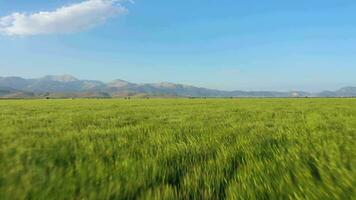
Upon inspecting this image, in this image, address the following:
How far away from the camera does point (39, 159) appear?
200 inches

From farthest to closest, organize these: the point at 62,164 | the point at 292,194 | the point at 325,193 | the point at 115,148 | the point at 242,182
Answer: the point at 115,148, the point at 62,164, the point at 242,182, the point at 292,194, the point at 325,193

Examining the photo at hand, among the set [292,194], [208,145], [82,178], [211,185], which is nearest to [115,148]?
[208,145]

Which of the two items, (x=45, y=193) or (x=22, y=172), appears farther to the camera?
(x=22, y=172)

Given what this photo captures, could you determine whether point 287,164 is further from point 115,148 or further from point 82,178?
point 115,148

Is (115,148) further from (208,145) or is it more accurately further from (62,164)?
(208,145)

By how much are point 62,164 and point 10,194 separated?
163cm

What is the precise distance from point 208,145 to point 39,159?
9.67 feet

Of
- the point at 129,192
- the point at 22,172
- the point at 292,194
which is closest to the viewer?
the point at 292,194

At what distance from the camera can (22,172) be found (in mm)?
4117

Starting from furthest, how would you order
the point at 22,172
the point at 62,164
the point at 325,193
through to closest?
the point at 62,164, the point at 22,172, the point at 325,193

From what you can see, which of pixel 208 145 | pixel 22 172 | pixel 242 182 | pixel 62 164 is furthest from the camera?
pixel 208 145

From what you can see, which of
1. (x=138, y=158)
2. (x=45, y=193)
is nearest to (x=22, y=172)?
(x=45, y=193)

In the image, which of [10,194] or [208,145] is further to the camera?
[208,145]

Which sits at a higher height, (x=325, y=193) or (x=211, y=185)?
(x=325, y=193)
